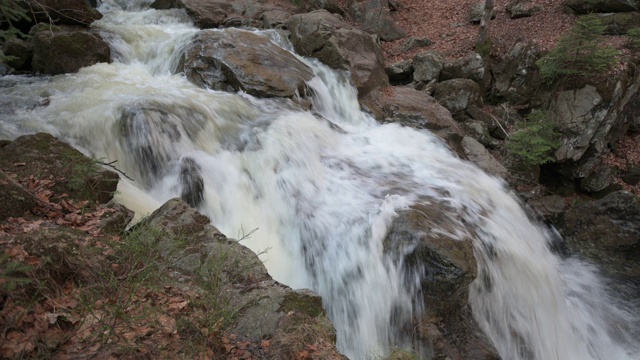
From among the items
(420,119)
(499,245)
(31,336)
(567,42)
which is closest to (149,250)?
(31,336)

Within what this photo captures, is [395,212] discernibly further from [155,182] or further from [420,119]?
[420,119]

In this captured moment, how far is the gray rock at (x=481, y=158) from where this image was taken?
1026 cm

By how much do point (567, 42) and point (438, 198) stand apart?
23.5 feet

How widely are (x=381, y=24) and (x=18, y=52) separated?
1179cm

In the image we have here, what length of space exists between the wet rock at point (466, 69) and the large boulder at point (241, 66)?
5.15 meters

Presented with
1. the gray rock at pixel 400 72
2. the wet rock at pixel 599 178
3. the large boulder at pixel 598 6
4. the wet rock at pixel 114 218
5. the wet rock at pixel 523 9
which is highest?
the large boulder at pixel 598 6

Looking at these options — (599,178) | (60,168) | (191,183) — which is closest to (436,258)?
(191,183)

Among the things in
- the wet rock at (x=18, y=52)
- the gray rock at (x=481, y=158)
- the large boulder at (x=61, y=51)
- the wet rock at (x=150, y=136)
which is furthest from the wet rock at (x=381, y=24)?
the wet rock at (x=18, y=52)

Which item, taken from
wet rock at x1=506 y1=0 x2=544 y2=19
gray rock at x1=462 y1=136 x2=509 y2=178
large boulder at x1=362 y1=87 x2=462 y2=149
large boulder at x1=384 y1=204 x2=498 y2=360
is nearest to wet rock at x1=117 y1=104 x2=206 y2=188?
large boulder at x1=384 y1=204 x2=498 y2=360

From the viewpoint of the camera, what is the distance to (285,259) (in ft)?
20.5

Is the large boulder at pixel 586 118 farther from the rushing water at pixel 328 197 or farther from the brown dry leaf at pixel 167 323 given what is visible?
the brown dry leaf at pixel 167 323

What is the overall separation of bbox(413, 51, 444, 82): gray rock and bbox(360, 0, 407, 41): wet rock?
298 cm

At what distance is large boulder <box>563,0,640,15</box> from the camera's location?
13426 mm

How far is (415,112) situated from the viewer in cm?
1109
